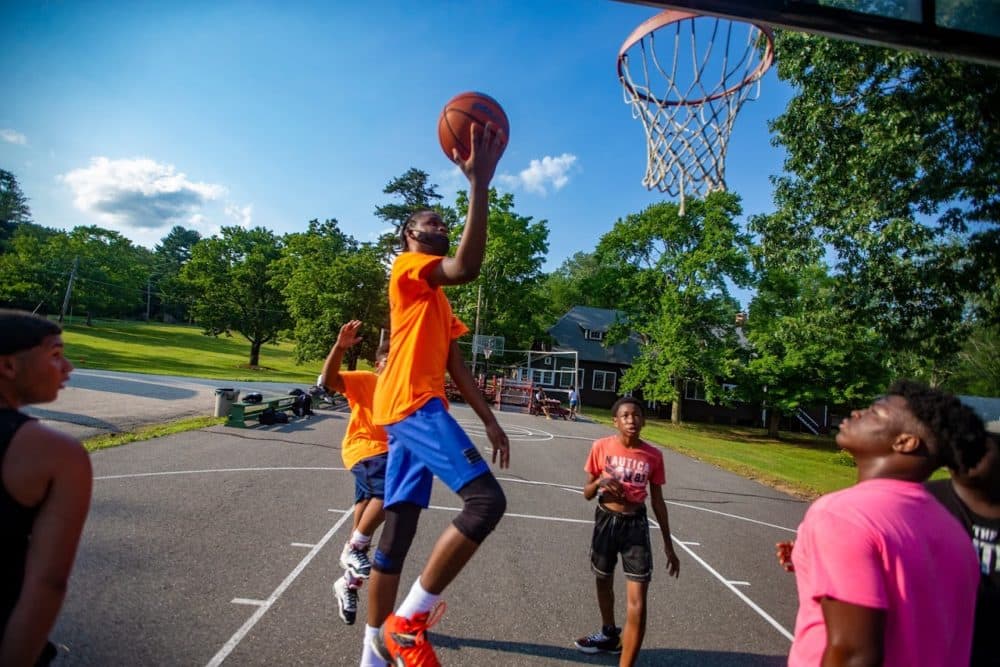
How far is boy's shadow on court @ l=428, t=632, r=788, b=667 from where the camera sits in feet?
13.7

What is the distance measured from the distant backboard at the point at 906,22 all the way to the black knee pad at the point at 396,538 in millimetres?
3601

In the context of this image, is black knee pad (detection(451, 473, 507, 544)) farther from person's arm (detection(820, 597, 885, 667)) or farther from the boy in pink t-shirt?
person's arm (detection(820, 597, 885, 667))

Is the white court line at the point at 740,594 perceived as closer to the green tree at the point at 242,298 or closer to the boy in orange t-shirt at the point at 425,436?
the boy in orange t-shirt at the point at 425,436

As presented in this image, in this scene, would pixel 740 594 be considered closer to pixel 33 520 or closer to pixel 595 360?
pixel 33 520

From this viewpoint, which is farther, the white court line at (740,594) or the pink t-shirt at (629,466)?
the white court line at (740,594)

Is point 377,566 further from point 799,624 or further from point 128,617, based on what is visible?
point 128,617

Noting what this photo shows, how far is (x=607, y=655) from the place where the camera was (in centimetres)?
429

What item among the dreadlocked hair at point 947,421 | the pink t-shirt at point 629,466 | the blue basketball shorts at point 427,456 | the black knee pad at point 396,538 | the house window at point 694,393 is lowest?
the house window at point 694,393

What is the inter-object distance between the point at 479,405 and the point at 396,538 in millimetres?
851

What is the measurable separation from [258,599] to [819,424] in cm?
5219

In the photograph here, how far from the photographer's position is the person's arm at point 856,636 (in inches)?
63.4

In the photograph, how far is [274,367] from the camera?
52.8m

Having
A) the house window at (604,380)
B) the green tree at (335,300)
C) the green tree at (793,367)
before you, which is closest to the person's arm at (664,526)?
the green tree at (793,367)

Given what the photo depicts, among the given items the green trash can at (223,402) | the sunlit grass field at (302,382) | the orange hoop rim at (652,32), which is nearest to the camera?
the orange hoop rim at (652,32)
